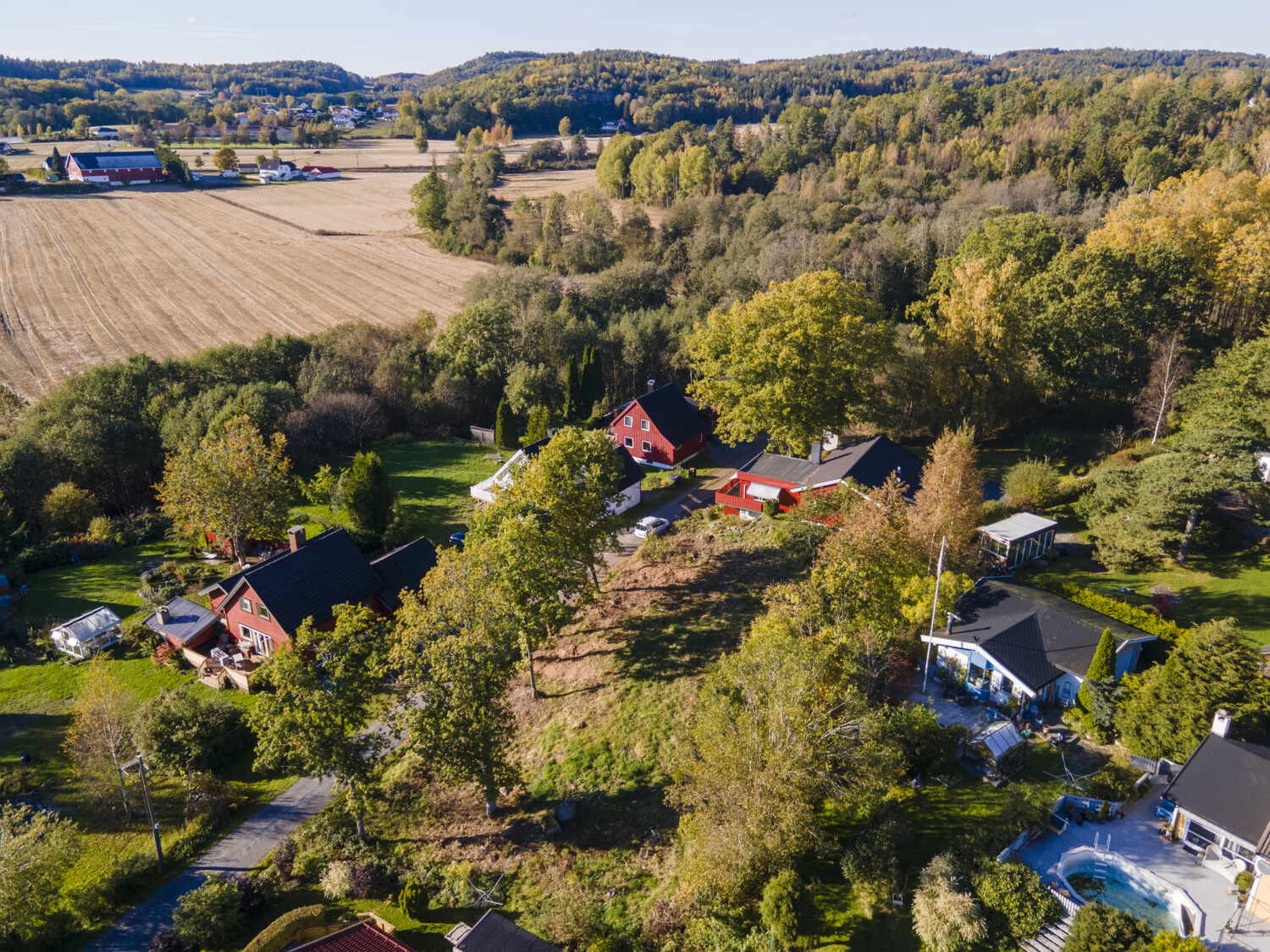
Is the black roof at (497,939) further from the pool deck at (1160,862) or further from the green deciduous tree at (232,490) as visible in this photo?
the green deciduous tree at (232,490)

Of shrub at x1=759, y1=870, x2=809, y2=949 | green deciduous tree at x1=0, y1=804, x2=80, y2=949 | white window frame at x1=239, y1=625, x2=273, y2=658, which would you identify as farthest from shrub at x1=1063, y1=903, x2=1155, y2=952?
white window frame at x1=239, y1=625, x2=273, y2=658

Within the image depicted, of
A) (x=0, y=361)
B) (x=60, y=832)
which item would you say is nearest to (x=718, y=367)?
(x=60, y=832)

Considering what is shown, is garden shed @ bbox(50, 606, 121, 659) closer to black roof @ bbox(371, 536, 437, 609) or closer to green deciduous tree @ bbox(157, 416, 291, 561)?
green deciduous tree @ bbox(157, 416, 291, 561)

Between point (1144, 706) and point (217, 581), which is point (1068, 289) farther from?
point (217, 581)

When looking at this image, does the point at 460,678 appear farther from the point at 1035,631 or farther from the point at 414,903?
the point at 1035,631

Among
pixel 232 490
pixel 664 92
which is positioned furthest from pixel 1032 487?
pixel 664 92
